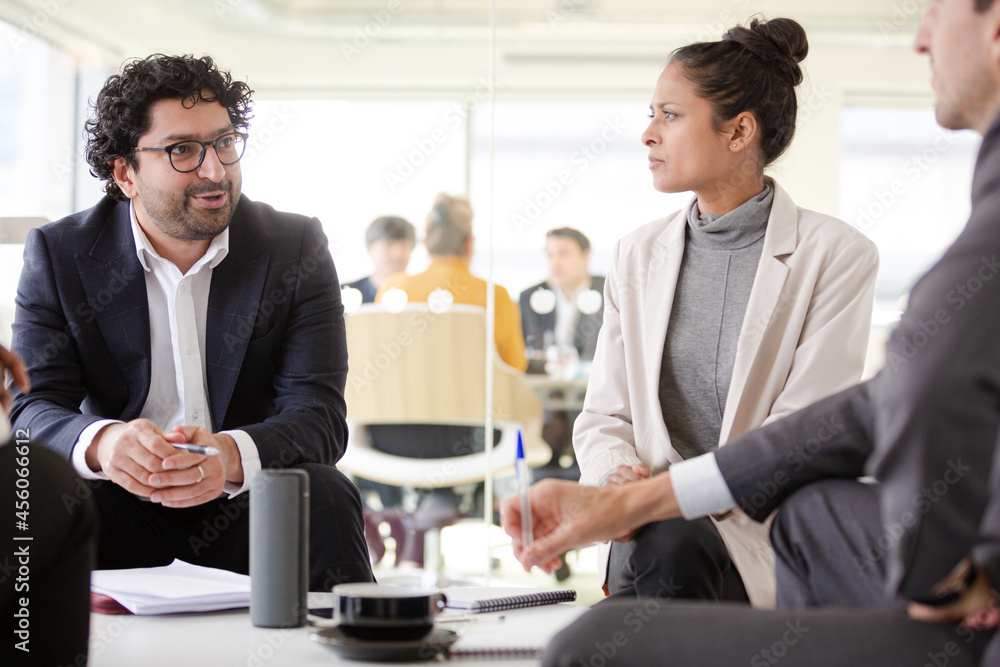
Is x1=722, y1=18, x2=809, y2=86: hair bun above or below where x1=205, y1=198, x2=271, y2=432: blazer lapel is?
above

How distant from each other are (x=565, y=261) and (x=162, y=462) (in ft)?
12.9

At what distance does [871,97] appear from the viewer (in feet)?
21.7

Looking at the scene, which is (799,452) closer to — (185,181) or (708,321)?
(708,321)

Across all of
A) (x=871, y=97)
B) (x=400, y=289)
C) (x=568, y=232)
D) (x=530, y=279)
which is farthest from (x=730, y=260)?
(x=871, y=97)

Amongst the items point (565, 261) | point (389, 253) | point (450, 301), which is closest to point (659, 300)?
point (450, 301)

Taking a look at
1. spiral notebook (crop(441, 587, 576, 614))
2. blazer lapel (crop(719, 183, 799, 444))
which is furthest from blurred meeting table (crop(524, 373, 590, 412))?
spiral notebook (crop(441, 587, 576, 614))

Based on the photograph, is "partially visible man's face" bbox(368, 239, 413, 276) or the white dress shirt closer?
the white dress shirt

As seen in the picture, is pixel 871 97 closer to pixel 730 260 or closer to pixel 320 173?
pixel 320 173

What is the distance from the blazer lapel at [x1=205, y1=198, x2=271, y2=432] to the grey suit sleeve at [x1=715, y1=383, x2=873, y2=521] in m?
1.09

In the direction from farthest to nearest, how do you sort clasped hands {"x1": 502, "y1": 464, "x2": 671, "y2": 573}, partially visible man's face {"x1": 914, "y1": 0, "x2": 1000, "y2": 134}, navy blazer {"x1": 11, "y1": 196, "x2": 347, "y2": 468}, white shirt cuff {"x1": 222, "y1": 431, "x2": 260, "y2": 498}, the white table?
navy blazer {"x1": 11, "y1": 196, "x2": 347, "y2": 468} → white shirt cuff {"x1": 222, "y1": 431, "x2": 260, "y2": 498} → clasped hands {"x1": 502, "y1": 464, "x2": 671, "y2": 573} → the white table → partially visible man's face {"x1": 914, "y1": 0, "x2": 1000, "y2": 134}

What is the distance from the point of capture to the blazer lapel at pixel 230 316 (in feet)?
6.10

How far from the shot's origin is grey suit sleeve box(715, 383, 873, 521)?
105cm

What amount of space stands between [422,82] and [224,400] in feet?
16.6

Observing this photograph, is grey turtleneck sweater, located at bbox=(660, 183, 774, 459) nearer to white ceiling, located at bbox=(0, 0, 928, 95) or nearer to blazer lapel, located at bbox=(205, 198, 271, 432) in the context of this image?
blazer lapel, located at bbox=(205, 198, 271, 432)
